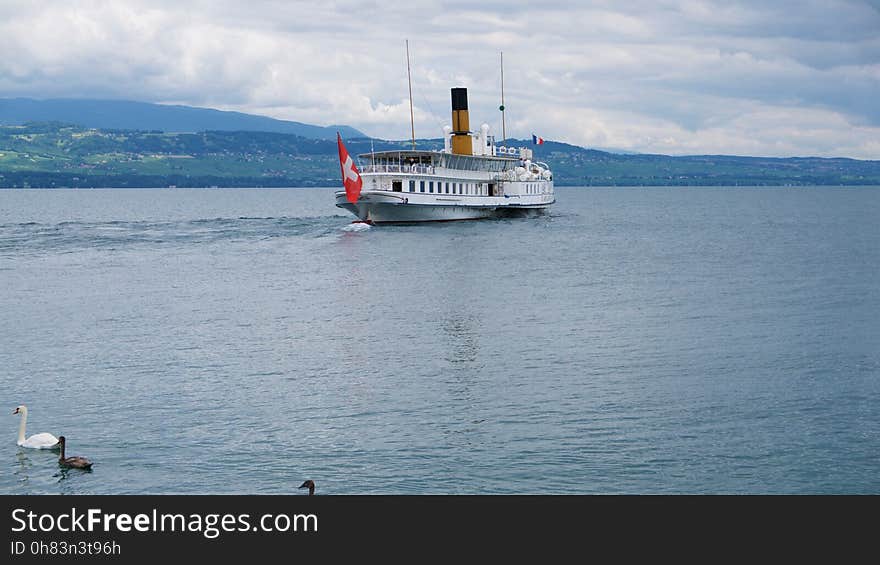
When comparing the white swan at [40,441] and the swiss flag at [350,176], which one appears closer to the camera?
the white swan at [40,441]

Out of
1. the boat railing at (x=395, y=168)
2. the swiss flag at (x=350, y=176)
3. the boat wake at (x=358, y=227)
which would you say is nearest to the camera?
the swiss flag at (x=350, y=176)

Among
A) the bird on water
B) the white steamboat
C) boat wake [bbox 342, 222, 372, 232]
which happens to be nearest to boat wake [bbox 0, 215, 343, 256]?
boat wake [bbox 342, 222, 372, 232]

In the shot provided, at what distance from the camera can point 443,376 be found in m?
39.2

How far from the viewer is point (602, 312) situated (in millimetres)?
54750

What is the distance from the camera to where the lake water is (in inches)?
1109

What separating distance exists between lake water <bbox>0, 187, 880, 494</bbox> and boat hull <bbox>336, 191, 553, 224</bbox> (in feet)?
101

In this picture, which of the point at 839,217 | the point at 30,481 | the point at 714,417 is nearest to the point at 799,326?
the point at 714,417

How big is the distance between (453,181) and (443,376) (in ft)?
268

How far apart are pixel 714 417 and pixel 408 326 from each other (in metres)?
20.5

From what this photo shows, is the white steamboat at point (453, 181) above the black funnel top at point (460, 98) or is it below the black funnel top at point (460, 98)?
below

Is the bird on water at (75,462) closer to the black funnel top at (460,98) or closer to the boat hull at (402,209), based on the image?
the boat hull at (402,209)

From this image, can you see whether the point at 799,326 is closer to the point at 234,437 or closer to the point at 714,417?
the point at 714,417

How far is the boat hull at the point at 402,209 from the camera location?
11012 cm

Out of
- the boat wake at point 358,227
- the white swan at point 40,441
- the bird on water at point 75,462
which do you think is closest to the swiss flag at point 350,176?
the boat wake at point 358,227
